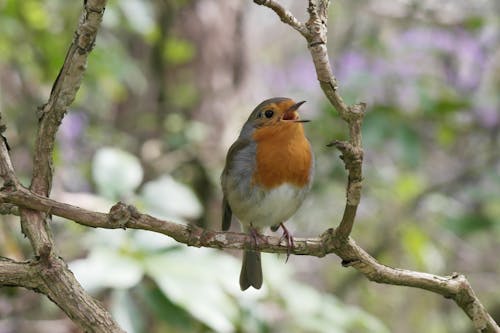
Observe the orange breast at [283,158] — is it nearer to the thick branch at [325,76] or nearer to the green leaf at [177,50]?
the thick branch at [325,76]

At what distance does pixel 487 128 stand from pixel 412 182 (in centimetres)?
60

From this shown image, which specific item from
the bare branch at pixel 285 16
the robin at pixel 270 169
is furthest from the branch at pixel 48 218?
the robin at pixel 270 169

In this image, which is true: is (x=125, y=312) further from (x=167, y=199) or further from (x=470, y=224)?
(x=470, y=224)

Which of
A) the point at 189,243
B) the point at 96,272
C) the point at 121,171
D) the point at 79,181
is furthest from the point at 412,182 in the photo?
the point at 189,243

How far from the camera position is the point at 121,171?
3.06 metres

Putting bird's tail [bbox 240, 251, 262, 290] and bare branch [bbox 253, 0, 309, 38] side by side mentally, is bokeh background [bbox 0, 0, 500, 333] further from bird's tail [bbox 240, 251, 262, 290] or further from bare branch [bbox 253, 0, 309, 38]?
bare branch [bbox 253, 0, 309, 38]

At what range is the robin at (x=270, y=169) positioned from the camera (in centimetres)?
275

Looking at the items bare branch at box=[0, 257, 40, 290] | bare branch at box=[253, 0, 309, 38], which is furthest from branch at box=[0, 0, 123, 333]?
bare branch at box=[253, 0, 309, 38]

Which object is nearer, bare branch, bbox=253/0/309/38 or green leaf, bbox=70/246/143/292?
bare branch, bbox=253/0/309/38

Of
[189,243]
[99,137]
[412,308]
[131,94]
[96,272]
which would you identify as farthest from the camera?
[412,308]

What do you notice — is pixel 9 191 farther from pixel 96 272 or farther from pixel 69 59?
pixel 96 272

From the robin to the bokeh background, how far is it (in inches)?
11.2

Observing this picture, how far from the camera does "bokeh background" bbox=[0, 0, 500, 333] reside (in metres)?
3.07

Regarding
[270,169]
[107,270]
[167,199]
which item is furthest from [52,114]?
[167,199]
